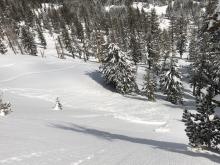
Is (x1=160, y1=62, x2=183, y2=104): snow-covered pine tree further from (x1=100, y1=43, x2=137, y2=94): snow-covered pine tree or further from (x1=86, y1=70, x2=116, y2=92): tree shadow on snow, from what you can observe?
(x1=86, y1=70, x2=116, y2=92): tree shadow on snow

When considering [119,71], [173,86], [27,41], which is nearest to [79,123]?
[173,86]

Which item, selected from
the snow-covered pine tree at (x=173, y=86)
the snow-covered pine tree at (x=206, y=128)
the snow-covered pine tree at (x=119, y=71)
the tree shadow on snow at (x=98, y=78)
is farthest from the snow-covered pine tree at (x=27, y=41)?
the snow-covered pine tree at (x=206, y=128)

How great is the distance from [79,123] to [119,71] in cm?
3667

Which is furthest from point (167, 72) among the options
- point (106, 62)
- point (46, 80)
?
point (46, 80)

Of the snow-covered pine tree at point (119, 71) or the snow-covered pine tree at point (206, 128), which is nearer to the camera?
the snow-covered pine tree at point (206, 128)

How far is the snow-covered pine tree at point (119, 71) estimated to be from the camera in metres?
60.8

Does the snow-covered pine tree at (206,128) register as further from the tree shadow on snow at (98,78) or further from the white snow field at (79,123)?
the tree shadow on snow at (98,78)

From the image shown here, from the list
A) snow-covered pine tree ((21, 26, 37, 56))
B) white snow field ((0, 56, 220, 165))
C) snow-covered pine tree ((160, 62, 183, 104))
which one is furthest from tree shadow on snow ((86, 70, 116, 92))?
snow-covered pine tree ((21, 26, 37, 56))

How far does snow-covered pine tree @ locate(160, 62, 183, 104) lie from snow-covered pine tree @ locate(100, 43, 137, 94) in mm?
6835

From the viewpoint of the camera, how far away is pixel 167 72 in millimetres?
59250

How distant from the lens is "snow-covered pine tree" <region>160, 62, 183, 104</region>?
5744 cm

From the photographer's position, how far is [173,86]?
189ft

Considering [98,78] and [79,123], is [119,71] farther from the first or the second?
[79,123]

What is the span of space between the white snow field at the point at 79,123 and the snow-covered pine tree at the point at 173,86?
3981 mm
